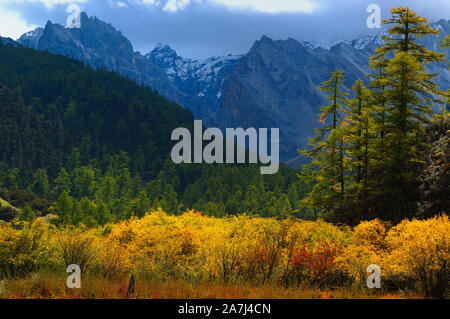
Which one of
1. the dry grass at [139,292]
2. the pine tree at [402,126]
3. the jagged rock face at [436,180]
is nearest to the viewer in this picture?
the dry grass at [139,292]

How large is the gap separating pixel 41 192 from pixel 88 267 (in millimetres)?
100190

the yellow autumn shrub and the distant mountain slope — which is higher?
the distant mountain slope

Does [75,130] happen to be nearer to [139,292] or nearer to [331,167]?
[331,167]

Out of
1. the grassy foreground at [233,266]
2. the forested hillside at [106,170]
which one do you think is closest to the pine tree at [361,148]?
the grassy foreground at [233,266]

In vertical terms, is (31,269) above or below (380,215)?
below

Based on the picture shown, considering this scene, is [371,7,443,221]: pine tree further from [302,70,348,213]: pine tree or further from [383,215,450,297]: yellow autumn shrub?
[383,215,450,297]: yellow autumn shrub

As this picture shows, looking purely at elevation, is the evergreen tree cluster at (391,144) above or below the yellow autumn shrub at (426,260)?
above

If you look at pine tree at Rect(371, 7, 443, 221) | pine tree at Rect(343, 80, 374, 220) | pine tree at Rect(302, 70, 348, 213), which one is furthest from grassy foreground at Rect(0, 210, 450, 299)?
pine tree at Rect(302, 70, 348, 213)

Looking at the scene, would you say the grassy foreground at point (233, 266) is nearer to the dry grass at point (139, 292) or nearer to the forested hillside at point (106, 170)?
the dry grass at point (139, 292)

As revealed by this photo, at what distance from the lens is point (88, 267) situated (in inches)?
464

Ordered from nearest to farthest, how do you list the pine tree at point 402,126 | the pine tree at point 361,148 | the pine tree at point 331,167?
the pine tree at point 402,126 < the pine tree at point 361,148 < the pine tree at point 331,167

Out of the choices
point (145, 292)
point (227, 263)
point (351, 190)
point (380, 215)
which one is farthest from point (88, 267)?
point (351, 190)

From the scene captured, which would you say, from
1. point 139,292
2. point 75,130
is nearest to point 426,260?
point 139,292
